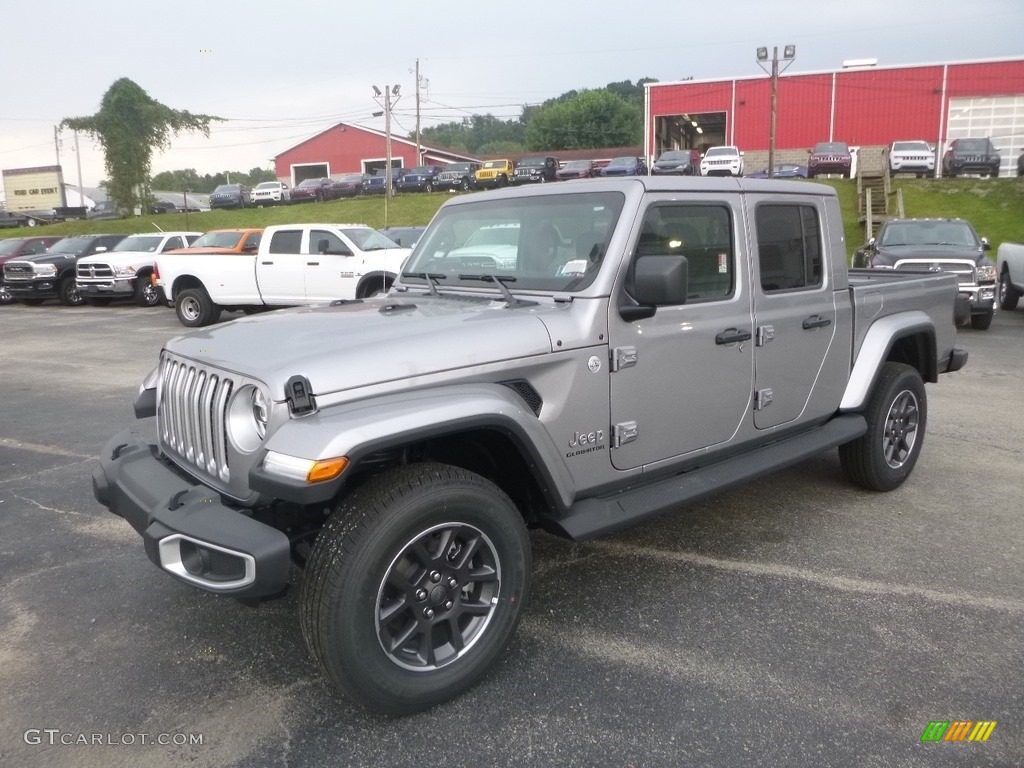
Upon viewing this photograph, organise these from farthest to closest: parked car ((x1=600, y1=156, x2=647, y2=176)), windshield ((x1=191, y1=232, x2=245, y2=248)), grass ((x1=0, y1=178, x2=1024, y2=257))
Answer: parked car ((x1=600, y1=156, x2=647, y2=176)) < grass ((x1=0, y1=178, x2=1024, y2=257)) < windshield ((x1=191, y1=232, x2=245, y2=248))

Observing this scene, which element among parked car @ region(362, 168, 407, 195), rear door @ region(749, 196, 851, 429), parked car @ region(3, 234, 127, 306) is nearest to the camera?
rear door @ region(749, 196, 851, 429)

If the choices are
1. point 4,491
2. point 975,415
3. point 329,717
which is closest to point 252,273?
point 4,491

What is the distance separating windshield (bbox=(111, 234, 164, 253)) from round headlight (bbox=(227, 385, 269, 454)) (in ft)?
62.1

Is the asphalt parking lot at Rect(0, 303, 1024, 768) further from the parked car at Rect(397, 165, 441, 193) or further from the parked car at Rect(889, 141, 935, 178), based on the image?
the parked car at Rect(397, 165, 441, 193)

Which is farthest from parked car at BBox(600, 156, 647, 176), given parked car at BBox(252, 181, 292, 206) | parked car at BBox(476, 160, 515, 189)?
parked car at BBox(252, 181, 292, 206)

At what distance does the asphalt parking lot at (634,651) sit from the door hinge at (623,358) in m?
1.12

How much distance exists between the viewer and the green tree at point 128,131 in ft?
148

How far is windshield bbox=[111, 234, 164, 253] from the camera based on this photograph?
20045 mm

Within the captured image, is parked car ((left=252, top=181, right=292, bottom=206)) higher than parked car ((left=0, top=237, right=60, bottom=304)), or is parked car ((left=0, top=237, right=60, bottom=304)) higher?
parked car ((left=252, top=181, right=292, bottom=206))

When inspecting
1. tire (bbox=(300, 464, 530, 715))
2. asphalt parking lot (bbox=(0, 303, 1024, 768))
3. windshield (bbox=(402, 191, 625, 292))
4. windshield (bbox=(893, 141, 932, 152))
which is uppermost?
windshield (bbox=(893, 141, 932, 152))

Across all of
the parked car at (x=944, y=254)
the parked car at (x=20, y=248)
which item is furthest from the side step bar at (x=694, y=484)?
the parked car at (x=20, y=248)

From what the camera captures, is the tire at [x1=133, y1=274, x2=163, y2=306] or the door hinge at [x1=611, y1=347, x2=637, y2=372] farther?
the tire at [x1=133, y1=274, x2=163, y2=306]

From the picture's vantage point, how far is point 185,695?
3.05 m

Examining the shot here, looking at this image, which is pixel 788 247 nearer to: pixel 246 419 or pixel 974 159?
pixel 246 419
